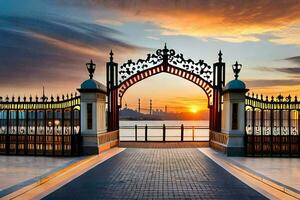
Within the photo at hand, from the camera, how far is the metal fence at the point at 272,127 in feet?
56.2

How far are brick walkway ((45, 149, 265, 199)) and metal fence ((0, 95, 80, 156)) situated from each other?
285 cm

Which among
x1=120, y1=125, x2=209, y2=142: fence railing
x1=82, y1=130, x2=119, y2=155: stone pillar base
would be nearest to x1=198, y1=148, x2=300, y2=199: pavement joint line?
x1=82, y1=130, x2=119, y2=155: stone pillar base

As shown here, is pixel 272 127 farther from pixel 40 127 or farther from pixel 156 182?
pixel 40 127

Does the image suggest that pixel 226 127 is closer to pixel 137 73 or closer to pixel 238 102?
pixel 238 102

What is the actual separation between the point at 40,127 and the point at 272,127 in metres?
9.47

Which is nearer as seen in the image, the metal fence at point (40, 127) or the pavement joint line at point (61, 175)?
the pavement joint line at point (61, 175)

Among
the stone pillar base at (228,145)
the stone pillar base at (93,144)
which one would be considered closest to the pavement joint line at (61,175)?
the stone pillar base at (93,144)

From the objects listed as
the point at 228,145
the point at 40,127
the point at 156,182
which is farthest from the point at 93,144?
the point at 156,182

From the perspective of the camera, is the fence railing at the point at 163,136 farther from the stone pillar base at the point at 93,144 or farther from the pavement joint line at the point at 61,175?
the pavement joint line at the point at 61,175

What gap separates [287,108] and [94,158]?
814 centimetres

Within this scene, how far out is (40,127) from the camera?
17.7m

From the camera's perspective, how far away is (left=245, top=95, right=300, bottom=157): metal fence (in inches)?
674

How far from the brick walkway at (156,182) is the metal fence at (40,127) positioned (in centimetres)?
285

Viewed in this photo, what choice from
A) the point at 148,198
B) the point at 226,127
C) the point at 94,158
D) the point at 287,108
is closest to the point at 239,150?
the point at 226,127
